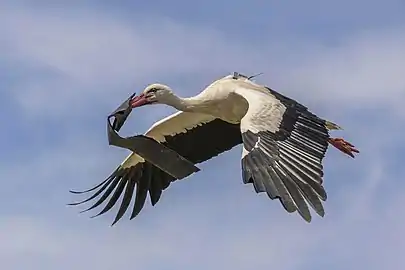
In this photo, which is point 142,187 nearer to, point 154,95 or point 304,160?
point 154,95

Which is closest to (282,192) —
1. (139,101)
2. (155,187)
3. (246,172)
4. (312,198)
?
(312,198)

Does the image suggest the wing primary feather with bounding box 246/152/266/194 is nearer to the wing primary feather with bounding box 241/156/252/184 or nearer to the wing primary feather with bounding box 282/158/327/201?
the wing primary feather with bounding box 241/156/252/184

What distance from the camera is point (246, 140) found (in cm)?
1580

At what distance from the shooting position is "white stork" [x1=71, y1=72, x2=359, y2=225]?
14.7 metres

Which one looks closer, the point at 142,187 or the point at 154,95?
the point at 154,95

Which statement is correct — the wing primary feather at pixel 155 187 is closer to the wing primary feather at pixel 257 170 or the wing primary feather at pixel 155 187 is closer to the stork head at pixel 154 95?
the stork head at pixel 154 95

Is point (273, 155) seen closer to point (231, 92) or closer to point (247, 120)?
point (247, 120)

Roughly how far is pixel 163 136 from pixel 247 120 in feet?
13.2

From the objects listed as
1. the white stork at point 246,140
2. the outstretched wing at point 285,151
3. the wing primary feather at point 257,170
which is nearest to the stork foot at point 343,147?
the white stork at point 246,140

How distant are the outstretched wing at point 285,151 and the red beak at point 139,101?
154 centimetres

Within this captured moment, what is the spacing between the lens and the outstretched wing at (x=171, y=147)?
20.0 metres

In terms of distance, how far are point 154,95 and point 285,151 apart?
3.79 meters

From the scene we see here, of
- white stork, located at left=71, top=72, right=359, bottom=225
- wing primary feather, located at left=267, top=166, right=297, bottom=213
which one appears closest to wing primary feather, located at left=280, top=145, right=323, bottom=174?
white stork, located at left=71, top=72, right=359, bottom=225

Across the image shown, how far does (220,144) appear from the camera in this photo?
2016 centimetres
